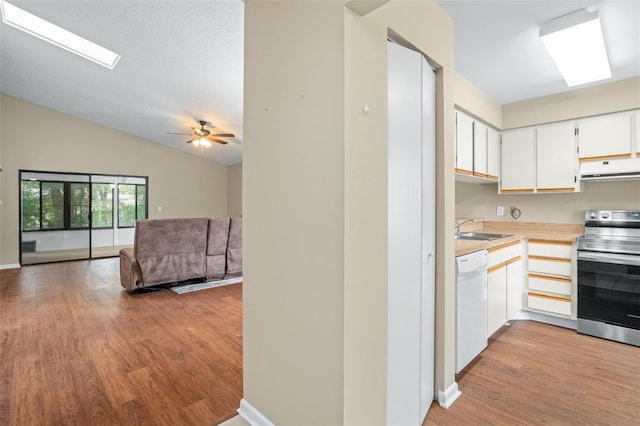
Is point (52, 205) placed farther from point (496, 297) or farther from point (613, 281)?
point (613, 281)

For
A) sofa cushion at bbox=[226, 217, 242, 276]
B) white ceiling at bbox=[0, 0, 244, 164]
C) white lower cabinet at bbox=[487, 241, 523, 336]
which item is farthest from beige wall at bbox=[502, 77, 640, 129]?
sofa cushion at bbox=[226, 217, 242, 276]

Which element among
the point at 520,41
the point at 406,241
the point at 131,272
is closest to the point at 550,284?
the point at 520,41

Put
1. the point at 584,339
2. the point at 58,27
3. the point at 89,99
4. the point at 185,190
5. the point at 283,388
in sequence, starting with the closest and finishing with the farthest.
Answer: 1. the point at 283,388
2. the point at 584,339
3. the point at 58,27
4. the point at 89,99
5. the point at 185,190

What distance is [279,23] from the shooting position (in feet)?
4.59

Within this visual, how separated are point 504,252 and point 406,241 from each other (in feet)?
5.65

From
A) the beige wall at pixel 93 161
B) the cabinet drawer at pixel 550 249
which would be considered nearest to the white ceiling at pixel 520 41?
the cabinet drawer at pixel 550 249

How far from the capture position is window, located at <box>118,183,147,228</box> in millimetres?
7375

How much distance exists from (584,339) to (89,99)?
7.76 meters

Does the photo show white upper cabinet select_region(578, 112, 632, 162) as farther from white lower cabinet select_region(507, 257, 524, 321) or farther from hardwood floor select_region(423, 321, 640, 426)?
hardwood floor select_region(423, 321, 640, 426)

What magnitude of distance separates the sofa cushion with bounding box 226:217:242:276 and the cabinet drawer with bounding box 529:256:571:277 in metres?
3.90

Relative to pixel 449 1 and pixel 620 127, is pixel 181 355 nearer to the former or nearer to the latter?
pixel 449 1

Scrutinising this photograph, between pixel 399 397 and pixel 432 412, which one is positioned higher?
pixel 399 397

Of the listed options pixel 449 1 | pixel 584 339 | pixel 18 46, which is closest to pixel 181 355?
pixel 449 1

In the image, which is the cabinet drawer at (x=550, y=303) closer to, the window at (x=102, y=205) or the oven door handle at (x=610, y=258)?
the oven door handle at (x=610, y=258)
